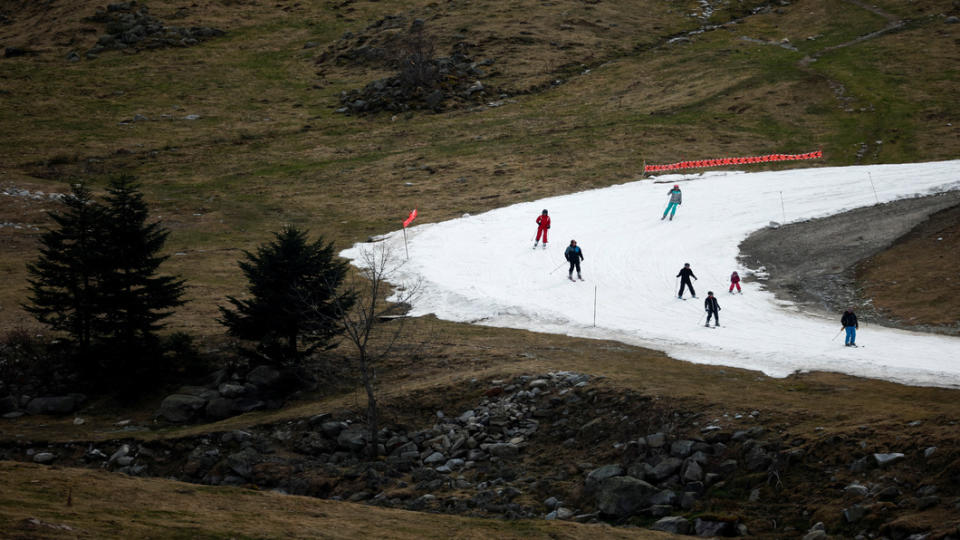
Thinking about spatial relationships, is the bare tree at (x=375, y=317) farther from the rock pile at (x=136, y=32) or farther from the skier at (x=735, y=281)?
the rock pile at (x=136, y=32)

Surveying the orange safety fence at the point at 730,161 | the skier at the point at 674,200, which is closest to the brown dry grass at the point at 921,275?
the skier at the point at 674,200

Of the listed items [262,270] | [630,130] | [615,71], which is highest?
[615,71]

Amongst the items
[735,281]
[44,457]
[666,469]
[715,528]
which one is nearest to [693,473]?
[666,469]

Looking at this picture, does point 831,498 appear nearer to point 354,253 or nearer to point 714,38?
point 354,253

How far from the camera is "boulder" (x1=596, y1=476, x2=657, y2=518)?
1869 cm

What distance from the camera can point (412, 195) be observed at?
2362 inches

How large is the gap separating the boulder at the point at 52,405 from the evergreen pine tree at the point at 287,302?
628 centimetres

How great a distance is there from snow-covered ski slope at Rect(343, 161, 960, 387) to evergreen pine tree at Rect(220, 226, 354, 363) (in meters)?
8.48

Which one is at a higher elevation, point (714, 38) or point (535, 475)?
point (714, 38)

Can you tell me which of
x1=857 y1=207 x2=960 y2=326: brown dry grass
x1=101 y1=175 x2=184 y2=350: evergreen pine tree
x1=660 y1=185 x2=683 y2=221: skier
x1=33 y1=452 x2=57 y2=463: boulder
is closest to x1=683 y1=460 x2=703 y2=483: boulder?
x1=857 y1=207 x2=960 y2=326: brown dry grass

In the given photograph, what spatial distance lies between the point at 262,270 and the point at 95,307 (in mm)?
6714

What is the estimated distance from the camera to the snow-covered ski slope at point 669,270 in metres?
28.6

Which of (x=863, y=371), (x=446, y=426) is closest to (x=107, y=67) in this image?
(x=446, y=426)

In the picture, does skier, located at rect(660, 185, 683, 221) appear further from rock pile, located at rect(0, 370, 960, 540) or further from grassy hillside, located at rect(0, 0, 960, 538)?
rock pile, located at rect(0, 370, 960, 540)
